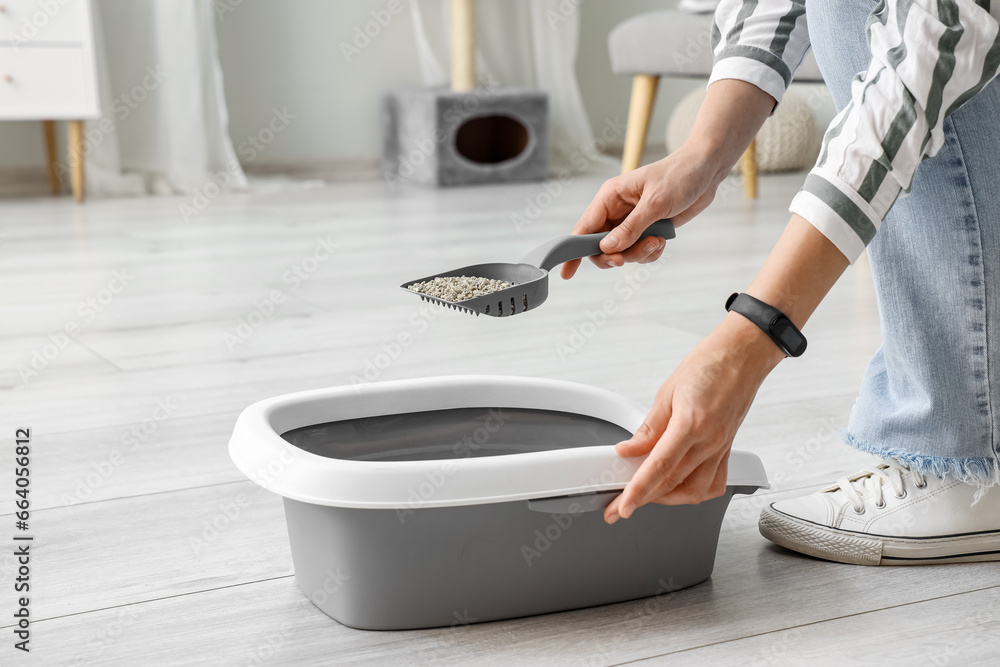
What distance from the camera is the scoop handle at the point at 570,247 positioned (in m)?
0.73

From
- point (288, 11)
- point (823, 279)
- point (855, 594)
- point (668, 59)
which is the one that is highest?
point (288, 11)

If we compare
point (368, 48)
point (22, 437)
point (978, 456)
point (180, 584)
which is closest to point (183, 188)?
point (368, 48)

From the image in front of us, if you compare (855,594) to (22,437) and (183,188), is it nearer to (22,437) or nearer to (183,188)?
(22,437)

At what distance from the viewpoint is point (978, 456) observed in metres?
0.71

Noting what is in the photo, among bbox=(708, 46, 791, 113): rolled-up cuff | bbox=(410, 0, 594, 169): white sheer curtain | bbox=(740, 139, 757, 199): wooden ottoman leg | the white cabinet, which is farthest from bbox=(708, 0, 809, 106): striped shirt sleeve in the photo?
bbox=(410, 0, 594, 169): white sheer curtain

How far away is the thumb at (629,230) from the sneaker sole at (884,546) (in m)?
0.24

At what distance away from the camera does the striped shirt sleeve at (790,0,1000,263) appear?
0.56m

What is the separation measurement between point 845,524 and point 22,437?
29.2 inches

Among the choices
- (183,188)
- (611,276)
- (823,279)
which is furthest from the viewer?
(183,188)

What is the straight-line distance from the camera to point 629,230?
0.74 m

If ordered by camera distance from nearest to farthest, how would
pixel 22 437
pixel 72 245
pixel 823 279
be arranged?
1. pixel 823 279
2. pixel 22 437
3. pixel 72 245

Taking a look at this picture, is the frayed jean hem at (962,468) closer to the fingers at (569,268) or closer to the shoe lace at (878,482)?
the shoe lace at (878,482)

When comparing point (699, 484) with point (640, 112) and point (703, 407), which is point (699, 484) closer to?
point (703, 407)

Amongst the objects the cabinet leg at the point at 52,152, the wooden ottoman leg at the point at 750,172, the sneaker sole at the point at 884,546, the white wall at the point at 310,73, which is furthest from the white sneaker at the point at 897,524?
the white wall at the point at 310,73
